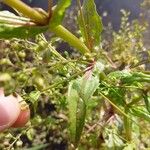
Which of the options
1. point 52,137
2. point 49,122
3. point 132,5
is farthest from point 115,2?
point 49,122

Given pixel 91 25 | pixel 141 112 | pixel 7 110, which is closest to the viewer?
pixel 7 110

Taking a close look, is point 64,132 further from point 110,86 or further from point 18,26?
point 18,26

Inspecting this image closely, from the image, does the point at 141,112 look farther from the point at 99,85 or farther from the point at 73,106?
the point at 73,106

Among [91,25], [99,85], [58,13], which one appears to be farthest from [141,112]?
[58,13]

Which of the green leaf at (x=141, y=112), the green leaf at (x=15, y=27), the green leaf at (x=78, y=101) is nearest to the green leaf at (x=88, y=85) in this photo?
the green leaf at (x=78, y=101)

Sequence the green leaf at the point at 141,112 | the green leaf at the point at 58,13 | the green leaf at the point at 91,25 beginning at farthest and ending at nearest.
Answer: the green leaf at the point at 141,112, the green leaf at the point at 91,25, the green leaf at the point at 58,13

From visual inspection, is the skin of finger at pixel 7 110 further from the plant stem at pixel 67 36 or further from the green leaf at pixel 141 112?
the green leaf at pixel 141 112

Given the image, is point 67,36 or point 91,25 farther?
point 91,25
